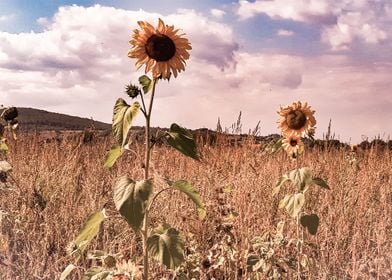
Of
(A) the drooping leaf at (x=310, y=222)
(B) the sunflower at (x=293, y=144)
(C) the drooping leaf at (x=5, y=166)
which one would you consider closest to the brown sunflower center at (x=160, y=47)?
(C) the drooping leaf at (x=5, y=166)

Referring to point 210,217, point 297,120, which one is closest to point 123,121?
point 297,120

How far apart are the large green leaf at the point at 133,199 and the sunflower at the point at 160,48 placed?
0.49 m

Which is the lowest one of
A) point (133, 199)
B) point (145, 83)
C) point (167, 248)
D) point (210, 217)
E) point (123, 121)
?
point (210, 217)

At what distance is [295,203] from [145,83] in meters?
1.29

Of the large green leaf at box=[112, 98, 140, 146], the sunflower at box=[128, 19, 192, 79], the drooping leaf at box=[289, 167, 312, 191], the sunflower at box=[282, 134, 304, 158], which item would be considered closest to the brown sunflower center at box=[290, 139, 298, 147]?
the sunflower at box=[282, 134, 304, 158]

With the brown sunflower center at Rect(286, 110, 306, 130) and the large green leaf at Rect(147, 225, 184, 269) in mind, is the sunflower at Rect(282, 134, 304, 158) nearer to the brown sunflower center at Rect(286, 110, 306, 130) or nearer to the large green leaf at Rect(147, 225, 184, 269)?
the brown sunflower center at Rect(286, 110, 306, 130)

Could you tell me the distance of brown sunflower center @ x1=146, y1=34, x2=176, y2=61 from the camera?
2.02 meters

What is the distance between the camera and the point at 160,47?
204 cm

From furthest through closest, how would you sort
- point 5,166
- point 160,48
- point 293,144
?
point 293,144
point 5,166
point 160,48

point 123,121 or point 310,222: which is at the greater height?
point 123,121

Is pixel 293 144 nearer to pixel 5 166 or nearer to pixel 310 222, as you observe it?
pixel 310 222

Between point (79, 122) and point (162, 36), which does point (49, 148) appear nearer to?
point (162, 36)

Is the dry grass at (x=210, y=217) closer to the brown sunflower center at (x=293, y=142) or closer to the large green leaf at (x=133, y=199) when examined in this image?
the brown sunflower center at (x=293, y=142)

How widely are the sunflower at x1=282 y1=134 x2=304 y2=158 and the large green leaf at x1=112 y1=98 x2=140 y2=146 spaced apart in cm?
164
